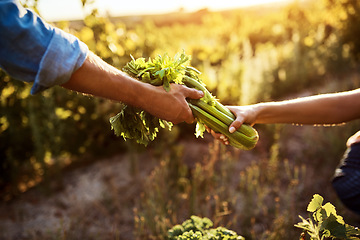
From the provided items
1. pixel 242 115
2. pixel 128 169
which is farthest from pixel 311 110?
pixel 128 169

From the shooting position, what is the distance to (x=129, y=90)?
151 cm

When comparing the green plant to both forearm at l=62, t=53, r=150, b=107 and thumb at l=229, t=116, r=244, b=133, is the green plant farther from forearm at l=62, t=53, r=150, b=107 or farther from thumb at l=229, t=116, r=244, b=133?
forearm at l=62, t=53, r=150, b=107

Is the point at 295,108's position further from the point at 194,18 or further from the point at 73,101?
the point at 194,18

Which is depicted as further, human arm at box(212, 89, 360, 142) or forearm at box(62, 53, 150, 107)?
human arm at box(212, 89, 360, 142)

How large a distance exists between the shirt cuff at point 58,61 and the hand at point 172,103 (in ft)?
1.43

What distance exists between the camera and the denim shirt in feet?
3.82

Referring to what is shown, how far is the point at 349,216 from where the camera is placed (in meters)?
2.92

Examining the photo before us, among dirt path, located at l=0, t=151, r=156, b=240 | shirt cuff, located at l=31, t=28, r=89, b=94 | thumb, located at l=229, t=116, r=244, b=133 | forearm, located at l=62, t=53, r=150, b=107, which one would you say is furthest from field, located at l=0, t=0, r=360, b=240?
shirt cuff, located at l=31, t=28, r=89, b=94

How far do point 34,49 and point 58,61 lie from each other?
0.10 m

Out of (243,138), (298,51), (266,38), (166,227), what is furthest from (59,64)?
(266,38)

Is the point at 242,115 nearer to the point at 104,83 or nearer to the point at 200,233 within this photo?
the point at 200,233

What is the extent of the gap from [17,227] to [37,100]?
4.49 feet

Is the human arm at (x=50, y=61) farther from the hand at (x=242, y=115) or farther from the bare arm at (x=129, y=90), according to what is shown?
the hand at (x=242, y=115)

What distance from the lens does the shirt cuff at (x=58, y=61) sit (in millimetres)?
1241
